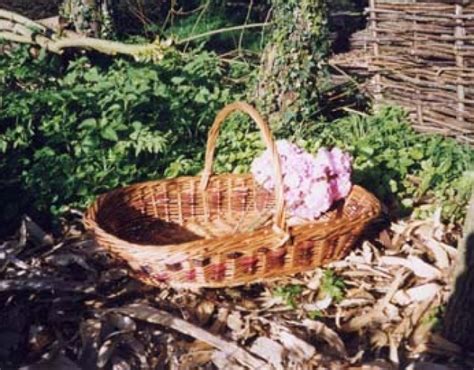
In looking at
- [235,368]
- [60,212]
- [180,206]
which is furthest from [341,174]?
[60,212]

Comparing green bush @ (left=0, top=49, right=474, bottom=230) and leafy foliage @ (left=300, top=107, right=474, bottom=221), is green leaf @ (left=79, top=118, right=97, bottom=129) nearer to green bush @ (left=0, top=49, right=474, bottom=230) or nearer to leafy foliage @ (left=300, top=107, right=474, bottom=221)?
green bush @ (left=0, top=49, right=474, bottom=230)

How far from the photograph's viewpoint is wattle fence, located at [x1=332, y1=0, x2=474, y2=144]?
502 centimetres

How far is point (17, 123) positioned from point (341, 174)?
184 centimetres

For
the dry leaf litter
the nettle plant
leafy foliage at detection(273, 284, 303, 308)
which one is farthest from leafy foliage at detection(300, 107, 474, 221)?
leafy foliage at detection(273, 284, 303, 308)

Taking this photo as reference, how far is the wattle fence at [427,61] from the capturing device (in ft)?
16.5

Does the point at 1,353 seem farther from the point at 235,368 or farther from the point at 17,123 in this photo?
the point at 17,123

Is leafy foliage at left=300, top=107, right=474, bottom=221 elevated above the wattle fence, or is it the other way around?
the wattle fence

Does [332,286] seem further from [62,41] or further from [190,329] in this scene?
[62,41]

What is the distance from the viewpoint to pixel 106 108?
15.3 ft

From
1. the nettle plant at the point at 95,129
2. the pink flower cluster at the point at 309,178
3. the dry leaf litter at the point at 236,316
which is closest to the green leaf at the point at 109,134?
the nettle plant at the point at 95,129

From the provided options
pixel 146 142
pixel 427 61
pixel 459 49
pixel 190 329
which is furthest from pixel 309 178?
pixel 427 61

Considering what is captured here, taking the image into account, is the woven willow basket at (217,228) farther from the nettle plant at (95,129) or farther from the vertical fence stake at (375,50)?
the vertical fence stake at (375,50)

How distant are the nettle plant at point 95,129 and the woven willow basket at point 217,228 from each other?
43 centimetres

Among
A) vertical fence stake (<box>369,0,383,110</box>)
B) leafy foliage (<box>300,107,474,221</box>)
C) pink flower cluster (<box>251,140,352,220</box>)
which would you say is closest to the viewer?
pink flower cluster (<box>251,140,352,220</box>)
